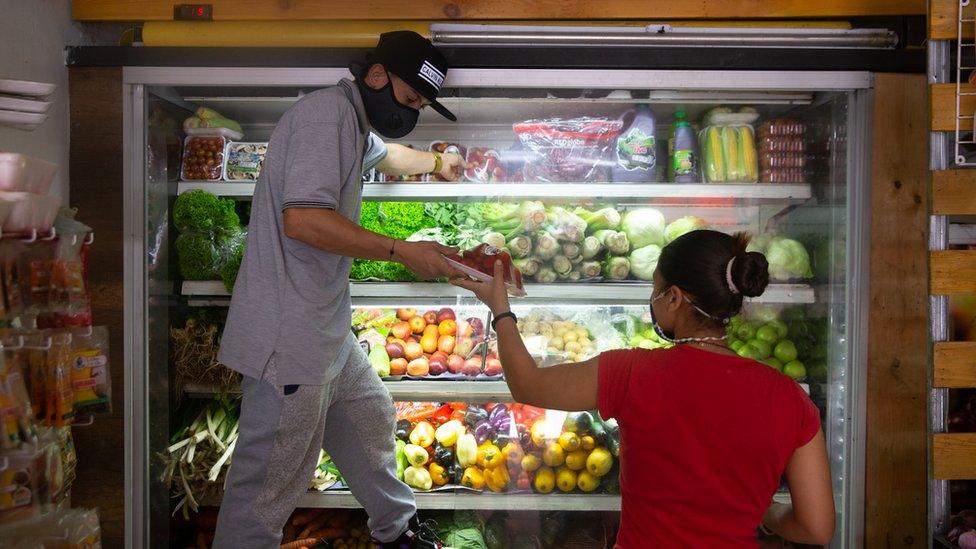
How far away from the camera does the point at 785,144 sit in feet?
10.7

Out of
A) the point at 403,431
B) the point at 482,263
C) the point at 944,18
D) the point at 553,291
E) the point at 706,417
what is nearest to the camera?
the point at 706,417

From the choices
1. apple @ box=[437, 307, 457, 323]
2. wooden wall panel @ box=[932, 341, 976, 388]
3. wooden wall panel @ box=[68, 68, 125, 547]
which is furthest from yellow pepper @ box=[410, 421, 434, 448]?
wooden wall panel @ box=[932, 341, 976, 388]

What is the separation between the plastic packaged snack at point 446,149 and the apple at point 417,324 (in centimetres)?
77

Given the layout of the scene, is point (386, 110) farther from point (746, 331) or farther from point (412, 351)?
point (746, 331)

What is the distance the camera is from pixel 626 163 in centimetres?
329

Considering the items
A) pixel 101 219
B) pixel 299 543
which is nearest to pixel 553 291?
pixel 299 543

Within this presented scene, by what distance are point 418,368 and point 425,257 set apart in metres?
1.13

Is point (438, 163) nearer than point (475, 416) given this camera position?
Yes

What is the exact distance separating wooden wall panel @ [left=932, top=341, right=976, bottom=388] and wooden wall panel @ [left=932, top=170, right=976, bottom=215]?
1.52 feet

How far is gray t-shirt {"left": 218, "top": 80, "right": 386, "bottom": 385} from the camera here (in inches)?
98.3

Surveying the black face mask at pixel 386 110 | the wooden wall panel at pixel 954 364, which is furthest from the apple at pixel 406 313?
the wooden wall panel at pixel 954 364

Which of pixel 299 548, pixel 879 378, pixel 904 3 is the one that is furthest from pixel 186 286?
pixel 904 3

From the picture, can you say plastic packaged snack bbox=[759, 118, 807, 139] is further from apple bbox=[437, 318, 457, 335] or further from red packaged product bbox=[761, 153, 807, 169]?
apple bbox=[437, 318, 457, 335]

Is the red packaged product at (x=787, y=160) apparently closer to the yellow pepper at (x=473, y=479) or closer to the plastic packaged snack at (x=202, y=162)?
the yellow pepper at (x=473, y=479)
